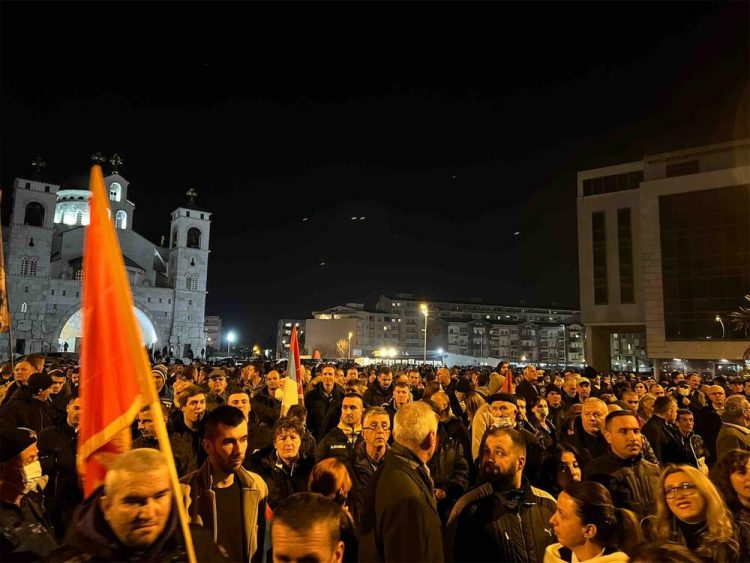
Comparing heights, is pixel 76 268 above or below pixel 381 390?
above

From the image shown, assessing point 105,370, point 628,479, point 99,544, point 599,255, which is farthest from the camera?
point 599,255

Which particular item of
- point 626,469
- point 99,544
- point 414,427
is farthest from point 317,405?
point 99,544

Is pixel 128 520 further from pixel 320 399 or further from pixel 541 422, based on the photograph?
pixel 320 399

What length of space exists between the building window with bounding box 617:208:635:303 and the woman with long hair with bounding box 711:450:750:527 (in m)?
49.4

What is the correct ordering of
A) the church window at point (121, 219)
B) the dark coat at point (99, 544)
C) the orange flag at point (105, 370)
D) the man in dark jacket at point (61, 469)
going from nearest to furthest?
the dark coat at point (99, 544) → the orange flag at point (105, 370) → the man in dark jacket at point (61, 469) → the church window at point (121, 219)

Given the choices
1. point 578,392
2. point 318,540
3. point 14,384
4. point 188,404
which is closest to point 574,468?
point 318,540

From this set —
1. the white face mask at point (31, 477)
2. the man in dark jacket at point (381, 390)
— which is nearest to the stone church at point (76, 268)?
the man in dark jacket at point (381, 390)

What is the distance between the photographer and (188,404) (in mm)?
5727

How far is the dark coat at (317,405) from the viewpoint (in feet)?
32.2

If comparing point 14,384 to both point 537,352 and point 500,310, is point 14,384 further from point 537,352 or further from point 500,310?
point 500,310

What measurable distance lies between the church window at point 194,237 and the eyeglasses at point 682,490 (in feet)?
276

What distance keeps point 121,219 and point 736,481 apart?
8942cm

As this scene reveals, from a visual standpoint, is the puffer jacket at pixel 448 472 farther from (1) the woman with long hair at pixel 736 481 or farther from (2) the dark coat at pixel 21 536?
(2) the dark coat at pixel 21 536

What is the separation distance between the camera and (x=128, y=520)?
242 cm
